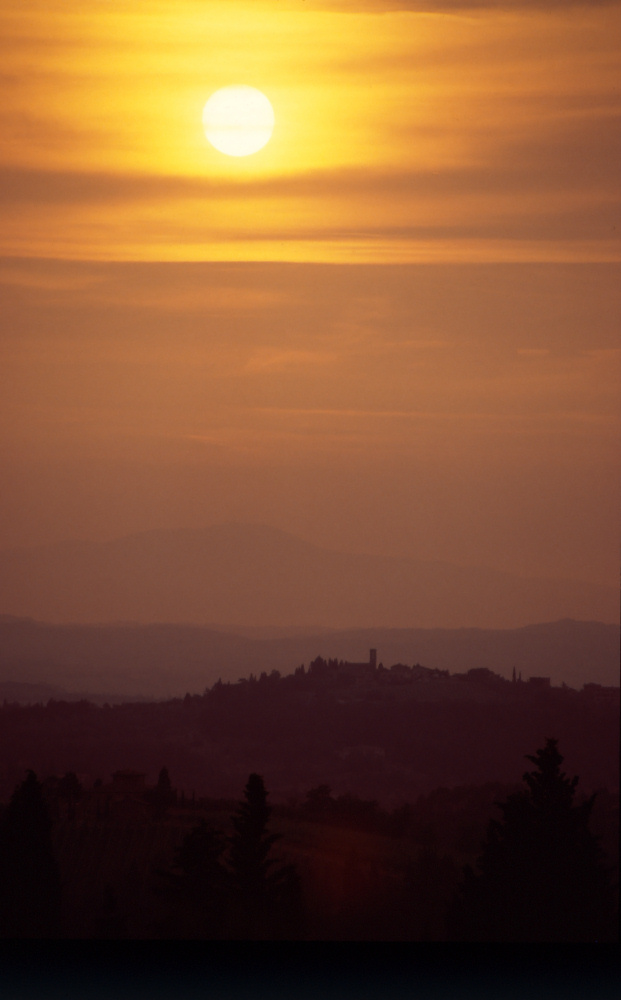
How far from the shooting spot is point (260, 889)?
14.5ft

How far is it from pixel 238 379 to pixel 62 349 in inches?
36.5

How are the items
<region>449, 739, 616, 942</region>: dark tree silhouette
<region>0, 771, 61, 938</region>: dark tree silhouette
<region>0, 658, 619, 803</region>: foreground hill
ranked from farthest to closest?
<region>0, 658, 619, 803</region>: foreground hill, <region>449, 739, 616, 942</region>: dark tree silhouette, <region>0, 771, 61, 938</region>: dark tree silhouette

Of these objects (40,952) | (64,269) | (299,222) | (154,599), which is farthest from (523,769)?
(64,269)

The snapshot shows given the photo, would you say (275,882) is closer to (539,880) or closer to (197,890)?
(197,890)

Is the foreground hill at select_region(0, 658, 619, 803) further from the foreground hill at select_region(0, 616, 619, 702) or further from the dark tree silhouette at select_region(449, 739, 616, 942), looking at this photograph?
the dark tree silhouette at select_region(449, 739, 616, 942)

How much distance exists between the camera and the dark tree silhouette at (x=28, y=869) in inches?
171

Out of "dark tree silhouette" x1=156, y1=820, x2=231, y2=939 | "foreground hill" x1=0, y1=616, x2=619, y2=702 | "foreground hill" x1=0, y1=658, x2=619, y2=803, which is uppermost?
"foreground hill" x1=0, y1=616, x2=619, y2=702

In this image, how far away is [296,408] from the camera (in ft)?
15.5

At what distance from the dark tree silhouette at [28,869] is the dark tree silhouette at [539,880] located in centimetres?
204

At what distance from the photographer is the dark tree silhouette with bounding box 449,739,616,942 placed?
4.46 metres

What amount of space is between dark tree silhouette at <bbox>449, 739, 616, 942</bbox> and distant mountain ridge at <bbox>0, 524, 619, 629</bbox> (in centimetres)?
101

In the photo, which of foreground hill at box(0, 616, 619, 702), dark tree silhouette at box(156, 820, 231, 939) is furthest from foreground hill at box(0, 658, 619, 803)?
dark tree silhouette at box(156, 820, 231, 939)

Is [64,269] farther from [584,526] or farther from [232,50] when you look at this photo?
[584,526]

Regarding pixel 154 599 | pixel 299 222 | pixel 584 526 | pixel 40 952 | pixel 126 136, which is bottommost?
pixel 40 952
